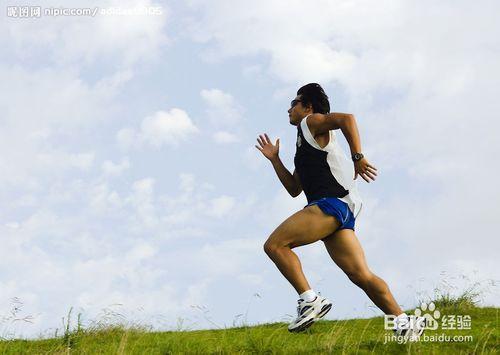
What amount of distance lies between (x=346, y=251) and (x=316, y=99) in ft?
5.18

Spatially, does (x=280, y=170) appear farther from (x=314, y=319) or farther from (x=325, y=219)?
(x=314, y=319)

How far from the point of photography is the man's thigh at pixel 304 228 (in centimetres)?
596

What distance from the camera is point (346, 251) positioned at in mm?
6105

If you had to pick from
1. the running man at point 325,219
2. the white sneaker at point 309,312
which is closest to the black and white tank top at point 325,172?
the running man at point 325,219

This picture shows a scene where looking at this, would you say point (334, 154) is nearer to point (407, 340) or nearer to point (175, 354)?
point (407, 340)

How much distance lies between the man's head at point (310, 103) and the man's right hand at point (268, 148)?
0.30 m

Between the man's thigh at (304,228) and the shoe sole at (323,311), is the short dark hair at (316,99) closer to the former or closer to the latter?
the man's thigh at (304,228)

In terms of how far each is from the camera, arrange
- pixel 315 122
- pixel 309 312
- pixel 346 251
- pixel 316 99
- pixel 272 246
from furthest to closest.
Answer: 1. pixel 316 99
2. pixel 315 122
3. pixel 346 251
4. pixel 272 246
5. pixel 309 312

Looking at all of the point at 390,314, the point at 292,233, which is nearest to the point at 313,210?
the point at 292,233

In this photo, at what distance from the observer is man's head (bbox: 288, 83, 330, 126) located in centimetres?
664

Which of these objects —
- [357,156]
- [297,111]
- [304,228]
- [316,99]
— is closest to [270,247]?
[304,228]

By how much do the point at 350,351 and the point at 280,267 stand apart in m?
0.96

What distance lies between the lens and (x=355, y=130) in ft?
19.7

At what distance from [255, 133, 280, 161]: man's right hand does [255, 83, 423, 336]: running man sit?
1.02 feet
